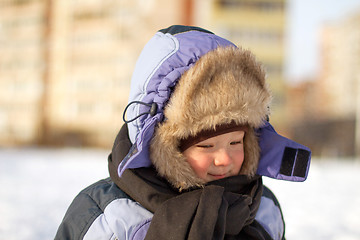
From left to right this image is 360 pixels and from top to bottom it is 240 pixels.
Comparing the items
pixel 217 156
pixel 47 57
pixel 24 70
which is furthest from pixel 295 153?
pixel 24 70

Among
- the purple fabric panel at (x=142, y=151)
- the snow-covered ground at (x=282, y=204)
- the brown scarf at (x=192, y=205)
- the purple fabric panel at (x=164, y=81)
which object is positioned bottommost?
the snow-covered ground at (x=282, y=204)

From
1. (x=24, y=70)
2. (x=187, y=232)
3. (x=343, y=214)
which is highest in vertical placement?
(x=187, y=232)

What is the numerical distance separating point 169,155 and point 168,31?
0.51 metres

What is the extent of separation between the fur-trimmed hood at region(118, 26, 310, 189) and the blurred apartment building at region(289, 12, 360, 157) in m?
17.9

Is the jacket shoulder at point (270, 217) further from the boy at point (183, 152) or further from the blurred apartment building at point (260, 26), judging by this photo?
the blurred apartment building at point (260, 26)

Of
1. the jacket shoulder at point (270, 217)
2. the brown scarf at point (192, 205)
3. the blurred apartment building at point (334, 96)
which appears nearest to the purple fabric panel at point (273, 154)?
the jacket shoulder at point (270, 217)

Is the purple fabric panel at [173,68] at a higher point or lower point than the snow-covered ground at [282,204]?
higher

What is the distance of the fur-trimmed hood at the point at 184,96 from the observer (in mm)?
1286

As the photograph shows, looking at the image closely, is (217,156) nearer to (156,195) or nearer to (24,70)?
(156,195)

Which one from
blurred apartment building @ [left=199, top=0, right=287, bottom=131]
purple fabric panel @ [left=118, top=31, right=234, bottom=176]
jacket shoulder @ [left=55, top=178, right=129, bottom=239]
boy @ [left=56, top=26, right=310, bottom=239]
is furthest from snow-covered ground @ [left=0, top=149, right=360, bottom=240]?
blurred apartment building @ [left=199, top=0, right=287, bottom=131]

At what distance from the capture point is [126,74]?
25.6m

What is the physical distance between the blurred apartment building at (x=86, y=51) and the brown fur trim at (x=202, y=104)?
23.2 metres

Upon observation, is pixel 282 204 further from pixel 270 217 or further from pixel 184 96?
pixel 184 96

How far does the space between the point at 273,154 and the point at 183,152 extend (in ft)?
1.48
